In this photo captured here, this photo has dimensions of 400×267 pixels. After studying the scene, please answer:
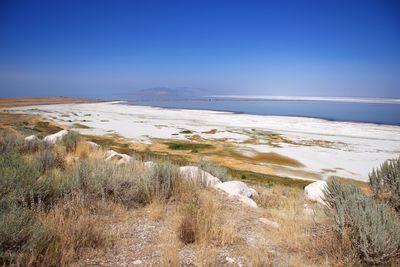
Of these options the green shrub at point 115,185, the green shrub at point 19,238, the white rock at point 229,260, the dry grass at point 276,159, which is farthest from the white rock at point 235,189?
the dry grass at point 276,159

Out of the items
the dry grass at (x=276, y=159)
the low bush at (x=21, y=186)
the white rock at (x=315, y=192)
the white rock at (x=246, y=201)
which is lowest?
the dry grass at (x=276, y=159)

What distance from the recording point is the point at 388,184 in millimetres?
5543

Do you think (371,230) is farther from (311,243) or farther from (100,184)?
(100,184)

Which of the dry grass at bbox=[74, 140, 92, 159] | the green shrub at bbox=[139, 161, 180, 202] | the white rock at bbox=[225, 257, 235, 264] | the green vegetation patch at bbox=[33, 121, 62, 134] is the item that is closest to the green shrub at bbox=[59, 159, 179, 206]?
the green shrub at bbox=[139, 161, 180, 202]

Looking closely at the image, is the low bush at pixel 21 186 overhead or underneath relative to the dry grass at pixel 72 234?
overhead

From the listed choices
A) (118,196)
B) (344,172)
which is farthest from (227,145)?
(118,196)

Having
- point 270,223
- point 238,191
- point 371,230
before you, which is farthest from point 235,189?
point 371,230

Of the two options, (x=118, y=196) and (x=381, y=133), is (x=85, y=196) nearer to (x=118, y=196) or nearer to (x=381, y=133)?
(x=118, y=196)

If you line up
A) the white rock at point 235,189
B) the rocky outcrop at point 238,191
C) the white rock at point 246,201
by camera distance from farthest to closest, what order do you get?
the white rock at point 235,189 < the rocky outcrop at point 238,191 < the white rock at point 246,201

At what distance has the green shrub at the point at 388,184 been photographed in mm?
5289

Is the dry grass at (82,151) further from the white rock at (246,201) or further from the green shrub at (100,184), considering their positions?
the white rock at (246,201)

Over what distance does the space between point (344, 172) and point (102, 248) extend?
20643mm

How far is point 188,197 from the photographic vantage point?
546 cm

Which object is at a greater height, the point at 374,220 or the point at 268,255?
the point at 374,220
